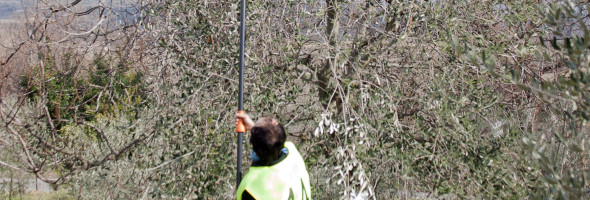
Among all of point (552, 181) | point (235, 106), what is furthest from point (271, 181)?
point (235, 106)

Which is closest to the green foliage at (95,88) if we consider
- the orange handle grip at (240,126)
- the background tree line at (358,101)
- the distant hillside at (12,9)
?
the background tree line at (358,101)

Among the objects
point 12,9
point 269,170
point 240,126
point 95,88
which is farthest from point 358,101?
point 12,9

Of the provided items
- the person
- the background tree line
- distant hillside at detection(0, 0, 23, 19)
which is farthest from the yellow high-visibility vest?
distant hillside at detection(0, 0, 23, 19)

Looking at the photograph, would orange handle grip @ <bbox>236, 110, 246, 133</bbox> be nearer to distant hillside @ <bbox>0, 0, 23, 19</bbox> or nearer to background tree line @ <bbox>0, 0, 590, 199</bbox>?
background tree line @ <bbox>0, 0, 590, 199</bbox>

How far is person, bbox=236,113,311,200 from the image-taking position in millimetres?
2402

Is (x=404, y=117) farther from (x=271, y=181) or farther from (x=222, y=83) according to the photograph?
(x=271, y=181)

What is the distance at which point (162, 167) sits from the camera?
12.6 ft

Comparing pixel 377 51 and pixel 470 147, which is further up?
pixel 377 51

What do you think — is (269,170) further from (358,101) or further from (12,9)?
(12,9)

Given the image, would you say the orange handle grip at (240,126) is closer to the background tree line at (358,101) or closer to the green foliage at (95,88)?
the background tree line at (358,101)

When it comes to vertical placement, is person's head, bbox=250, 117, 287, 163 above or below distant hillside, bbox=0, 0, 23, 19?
above

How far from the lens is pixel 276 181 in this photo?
2439mm

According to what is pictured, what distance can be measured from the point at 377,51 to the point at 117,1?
2847 millimetres

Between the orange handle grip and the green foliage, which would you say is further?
the green foliage
